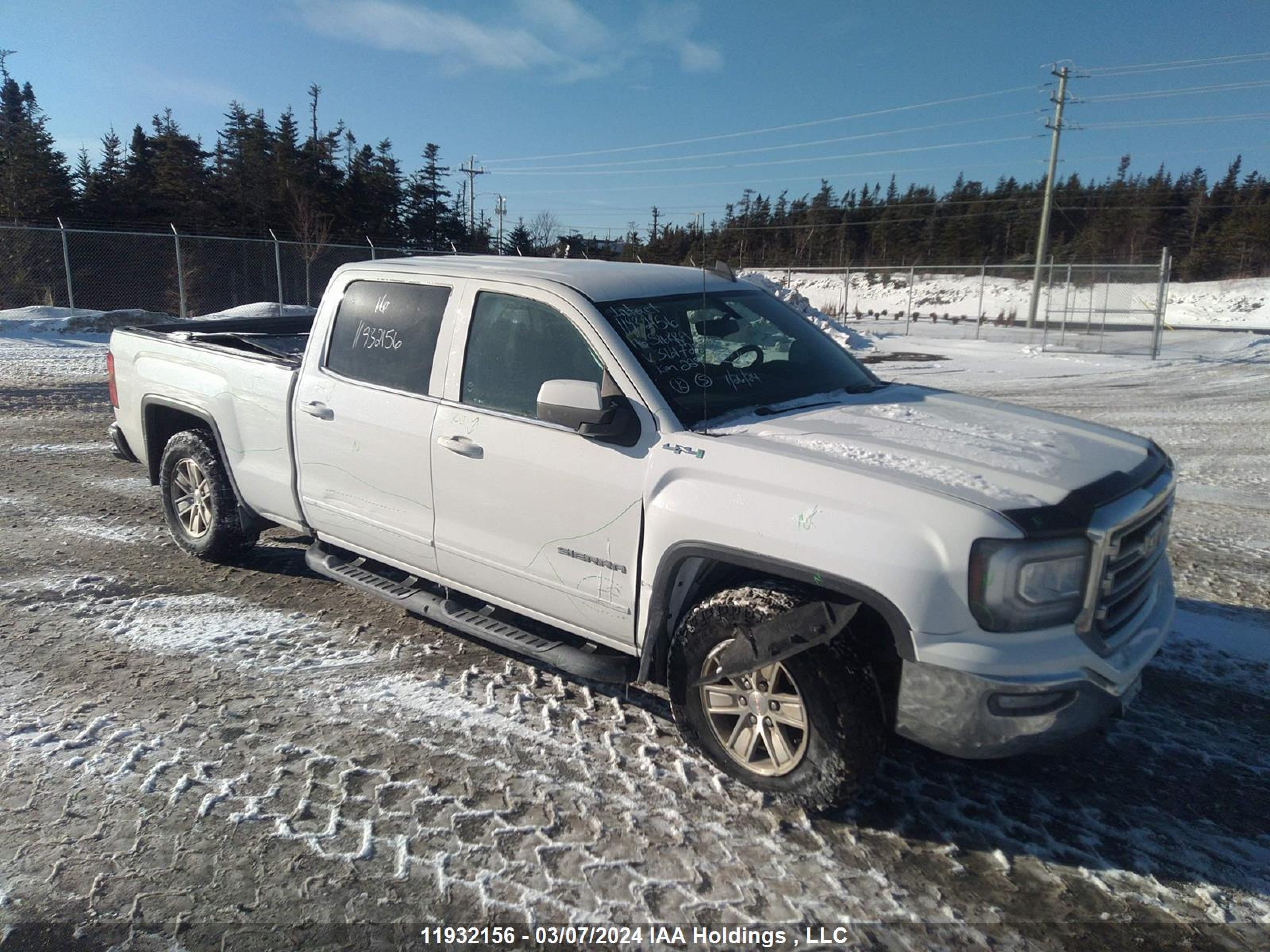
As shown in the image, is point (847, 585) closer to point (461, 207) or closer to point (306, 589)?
point (306, 589)

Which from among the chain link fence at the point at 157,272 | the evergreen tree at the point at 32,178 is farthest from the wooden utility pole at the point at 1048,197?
the evergreen tree at the point at 32,178

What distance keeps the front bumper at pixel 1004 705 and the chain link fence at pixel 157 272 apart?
75.3 ft

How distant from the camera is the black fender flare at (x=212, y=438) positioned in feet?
17.7

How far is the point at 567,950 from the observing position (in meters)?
2.56

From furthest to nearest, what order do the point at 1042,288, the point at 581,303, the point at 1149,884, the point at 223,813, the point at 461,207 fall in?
the point at 461,207
the point at 1042,288
the point at 581,303
the point at 223,813
the point at 1149,884

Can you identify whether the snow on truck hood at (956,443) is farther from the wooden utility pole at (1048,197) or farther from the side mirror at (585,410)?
the wooden utility pole at (1048,197)

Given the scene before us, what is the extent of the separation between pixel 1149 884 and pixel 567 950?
75.2 inches

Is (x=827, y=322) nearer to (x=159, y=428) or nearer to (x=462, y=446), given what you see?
(x=159, y=428)

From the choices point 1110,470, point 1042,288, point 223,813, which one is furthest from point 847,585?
point 1042,288

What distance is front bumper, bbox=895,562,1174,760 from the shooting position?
276 cm

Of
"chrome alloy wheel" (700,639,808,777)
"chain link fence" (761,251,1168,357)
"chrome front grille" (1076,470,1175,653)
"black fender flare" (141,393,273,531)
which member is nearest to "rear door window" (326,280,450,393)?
"black fender flare" (141,393,273,531)

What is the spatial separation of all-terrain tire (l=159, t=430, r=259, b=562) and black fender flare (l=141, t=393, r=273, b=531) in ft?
0.12

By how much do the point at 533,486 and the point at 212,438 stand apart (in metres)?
2.95

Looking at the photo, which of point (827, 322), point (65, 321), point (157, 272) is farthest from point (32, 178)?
point (827, 322)
